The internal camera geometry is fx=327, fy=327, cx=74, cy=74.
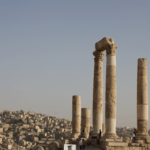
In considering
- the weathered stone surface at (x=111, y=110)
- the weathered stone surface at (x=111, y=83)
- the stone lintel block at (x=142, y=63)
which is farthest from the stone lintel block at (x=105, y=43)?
the weathered stone surface at (x=111, y=110)

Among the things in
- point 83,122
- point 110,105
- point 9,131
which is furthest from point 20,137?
point 110,105

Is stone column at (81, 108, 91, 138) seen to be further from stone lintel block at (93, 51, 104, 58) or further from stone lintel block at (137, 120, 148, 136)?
stone lintel block at (137, 120, 148, 136)

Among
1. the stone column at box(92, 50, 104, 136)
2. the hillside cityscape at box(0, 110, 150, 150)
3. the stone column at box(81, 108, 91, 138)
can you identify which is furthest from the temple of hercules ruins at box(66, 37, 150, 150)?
the hillside cityscape at box(0, 110, 150, 150)

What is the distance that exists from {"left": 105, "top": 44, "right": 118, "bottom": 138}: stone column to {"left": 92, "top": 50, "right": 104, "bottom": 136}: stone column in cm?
517

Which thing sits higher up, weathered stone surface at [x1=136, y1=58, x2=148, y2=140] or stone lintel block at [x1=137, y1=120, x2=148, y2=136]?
weathered stone surface at [x1=136, y1=58, x2=148, y2=140]

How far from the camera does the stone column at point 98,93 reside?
41656mm

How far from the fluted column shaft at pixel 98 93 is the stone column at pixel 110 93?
5.17 meters

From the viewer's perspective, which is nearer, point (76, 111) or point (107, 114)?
point (107, 114)

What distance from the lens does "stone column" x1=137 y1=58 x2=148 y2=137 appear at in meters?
36.2

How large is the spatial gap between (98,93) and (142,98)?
6.85m

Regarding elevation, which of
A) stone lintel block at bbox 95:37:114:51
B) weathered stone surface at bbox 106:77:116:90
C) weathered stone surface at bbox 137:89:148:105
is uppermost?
stone lintel block at bbox 95:37:114:51

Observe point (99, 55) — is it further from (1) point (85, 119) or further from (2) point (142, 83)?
(1) point (85, 119)

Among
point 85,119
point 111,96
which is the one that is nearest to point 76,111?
point 85,119

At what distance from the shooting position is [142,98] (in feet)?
120
